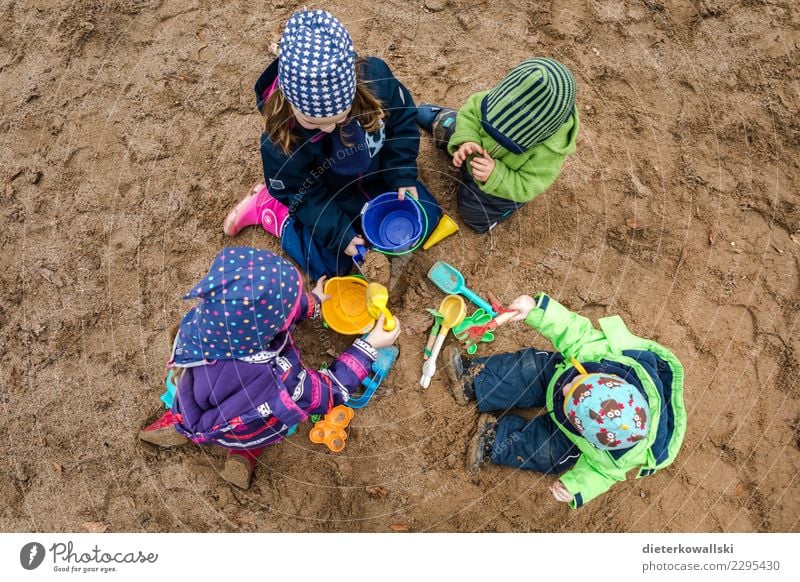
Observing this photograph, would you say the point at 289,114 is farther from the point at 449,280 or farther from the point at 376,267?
the point at 449,280

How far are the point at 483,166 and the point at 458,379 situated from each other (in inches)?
35.7

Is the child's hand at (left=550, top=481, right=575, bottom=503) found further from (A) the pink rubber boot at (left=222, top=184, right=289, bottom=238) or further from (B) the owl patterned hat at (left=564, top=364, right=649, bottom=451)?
(A) the pink rubber boot at (left=222, top=184, right=289, bottom=238)

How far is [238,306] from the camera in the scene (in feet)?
5.41

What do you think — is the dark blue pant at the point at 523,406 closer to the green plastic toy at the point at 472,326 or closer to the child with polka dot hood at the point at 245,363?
the green plastic toy at the point at 472,326

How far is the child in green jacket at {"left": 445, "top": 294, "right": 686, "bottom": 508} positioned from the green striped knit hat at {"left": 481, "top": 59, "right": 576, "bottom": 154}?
0.62 m

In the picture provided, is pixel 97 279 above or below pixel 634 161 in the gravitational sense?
below

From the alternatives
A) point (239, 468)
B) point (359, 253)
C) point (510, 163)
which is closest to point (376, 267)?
point (359, 253)

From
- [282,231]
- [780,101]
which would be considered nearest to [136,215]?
[282,231]

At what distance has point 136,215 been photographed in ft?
8.48

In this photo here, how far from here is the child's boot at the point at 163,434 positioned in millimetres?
2258

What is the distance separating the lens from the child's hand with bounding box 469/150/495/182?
7.14ft
